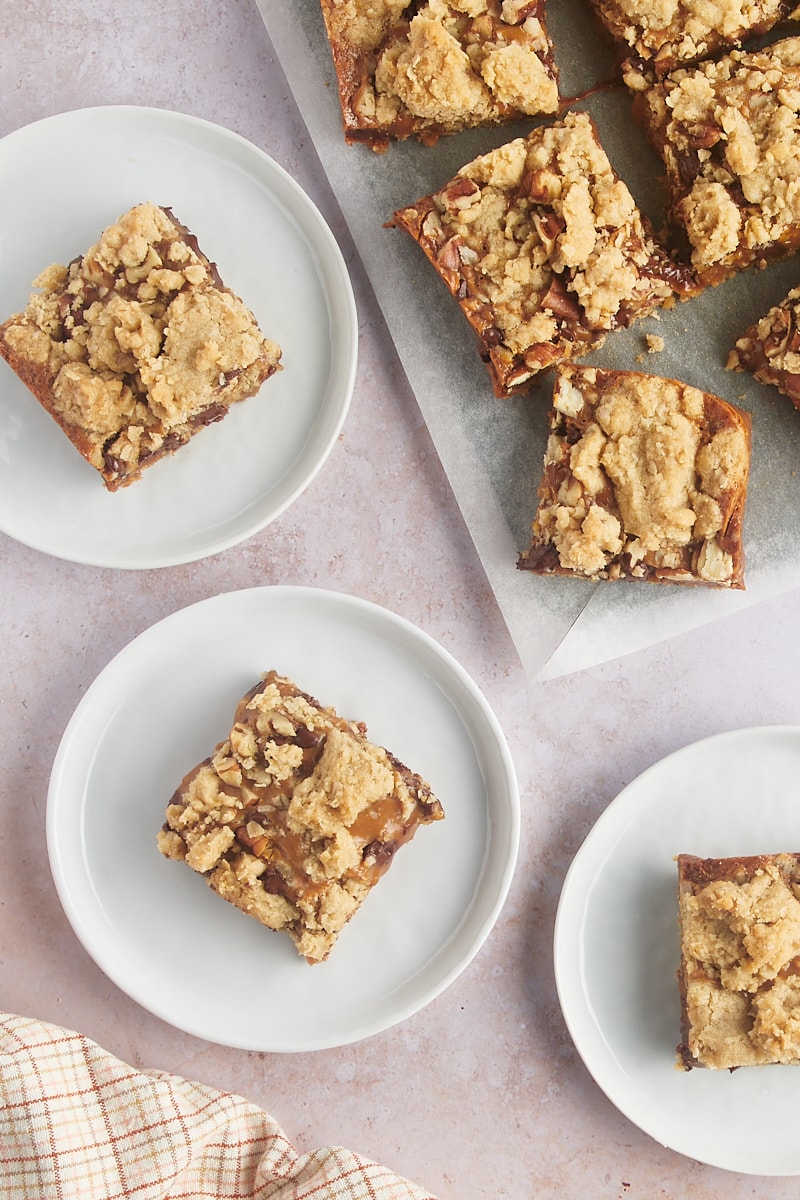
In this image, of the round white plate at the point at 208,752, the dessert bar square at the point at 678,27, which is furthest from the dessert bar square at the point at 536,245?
the round white plate at the point at 208,752

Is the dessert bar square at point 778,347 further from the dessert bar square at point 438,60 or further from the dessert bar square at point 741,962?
the dessert bar square at point 741,962

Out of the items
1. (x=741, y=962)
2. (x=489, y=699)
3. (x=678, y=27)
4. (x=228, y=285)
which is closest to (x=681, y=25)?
(x=678, y=27)

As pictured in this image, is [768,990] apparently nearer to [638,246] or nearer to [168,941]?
[168,941]

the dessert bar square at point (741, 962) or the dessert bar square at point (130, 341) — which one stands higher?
the dessert bar square at point (130, 341)

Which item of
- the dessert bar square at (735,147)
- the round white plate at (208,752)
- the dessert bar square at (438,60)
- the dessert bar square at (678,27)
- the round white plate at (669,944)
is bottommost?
the round white plate at (669,944)

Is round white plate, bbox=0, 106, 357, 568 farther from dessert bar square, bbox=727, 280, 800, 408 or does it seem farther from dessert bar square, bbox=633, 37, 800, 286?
dessert bar square, bbox=727, 280, 800, 408
